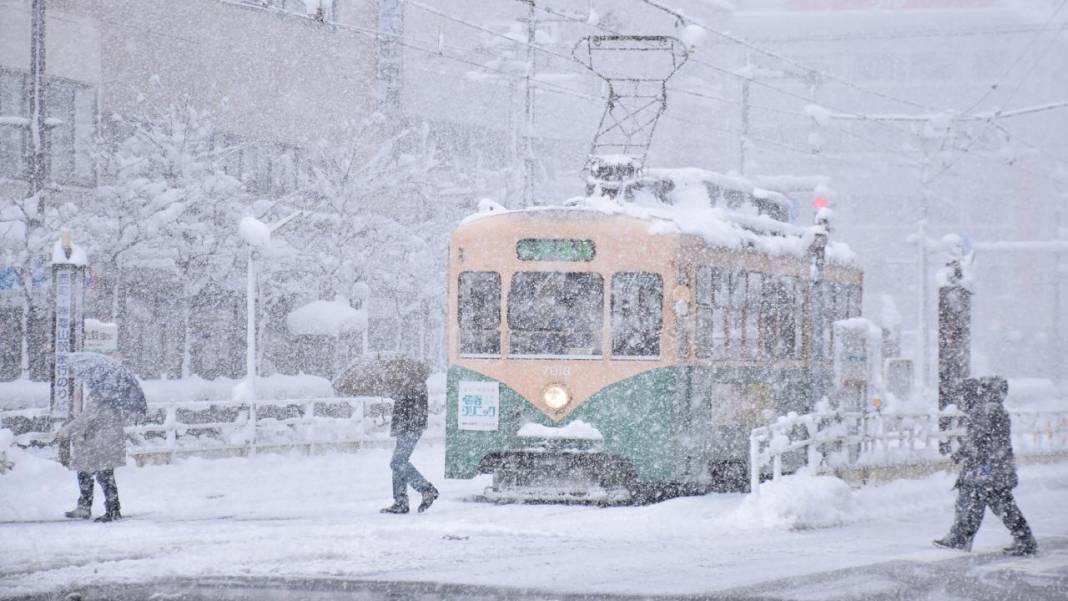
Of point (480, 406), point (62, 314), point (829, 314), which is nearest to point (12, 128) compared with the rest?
point (62, 314)

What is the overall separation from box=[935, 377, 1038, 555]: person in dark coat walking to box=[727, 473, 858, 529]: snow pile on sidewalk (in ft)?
7.31

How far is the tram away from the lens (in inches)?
632

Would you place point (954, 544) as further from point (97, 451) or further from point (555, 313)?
point (97, 451)

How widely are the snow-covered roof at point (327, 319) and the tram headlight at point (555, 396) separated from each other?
60.4ft

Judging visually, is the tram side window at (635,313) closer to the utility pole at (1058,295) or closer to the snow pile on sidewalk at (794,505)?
the snow pile on sidewalk at (794,505)

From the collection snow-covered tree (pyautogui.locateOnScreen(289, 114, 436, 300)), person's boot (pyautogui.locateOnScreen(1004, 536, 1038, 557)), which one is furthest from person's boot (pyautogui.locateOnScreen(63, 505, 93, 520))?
snow-covered tree (pyautogui.locateOnScreen(289, 114, 436, 300))

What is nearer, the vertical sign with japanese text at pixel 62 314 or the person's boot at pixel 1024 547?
the person's boot at pixel 1024 547

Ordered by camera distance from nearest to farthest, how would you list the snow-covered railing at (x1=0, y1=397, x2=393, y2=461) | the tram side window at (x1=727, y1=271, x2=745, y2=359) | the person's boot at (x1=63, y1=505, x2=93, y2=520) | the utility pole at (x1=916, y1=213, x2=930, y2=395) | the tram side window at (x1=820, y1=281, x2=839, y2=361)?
the person's boot at (x1=63, y1=505, x2=93, y2=520), the tram side window at (x1=727, y1=271, x2=745, y2=359), the tram side window at (x1=820, y1=281, x2=839, y2=361), the snow-covered railing at (x1=0, y1=397, x2=393, y2=461), the utility pole at (x1=916, y1=213, x2=930, y2=395)

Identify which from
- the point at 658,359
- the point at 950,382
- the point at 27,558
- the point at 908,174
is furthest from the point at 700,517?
the point at 908,174

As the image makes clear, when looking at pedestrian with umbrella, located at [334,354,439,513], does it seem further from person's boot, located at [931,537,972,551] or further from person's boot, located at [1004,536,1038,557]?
person's boot, located at [1004,536,1038,557]

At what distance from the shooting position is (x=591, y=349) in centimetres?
1616

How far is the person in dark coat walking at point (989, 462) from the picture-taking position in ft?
39.8

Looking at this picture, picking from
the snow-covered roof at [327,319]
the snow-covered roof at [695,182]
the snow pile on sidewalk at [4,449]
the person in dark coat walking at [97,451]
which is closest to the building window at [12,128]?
the snow-covered roof at [327,319]

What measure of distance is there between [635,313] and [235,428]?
9.33 meters
